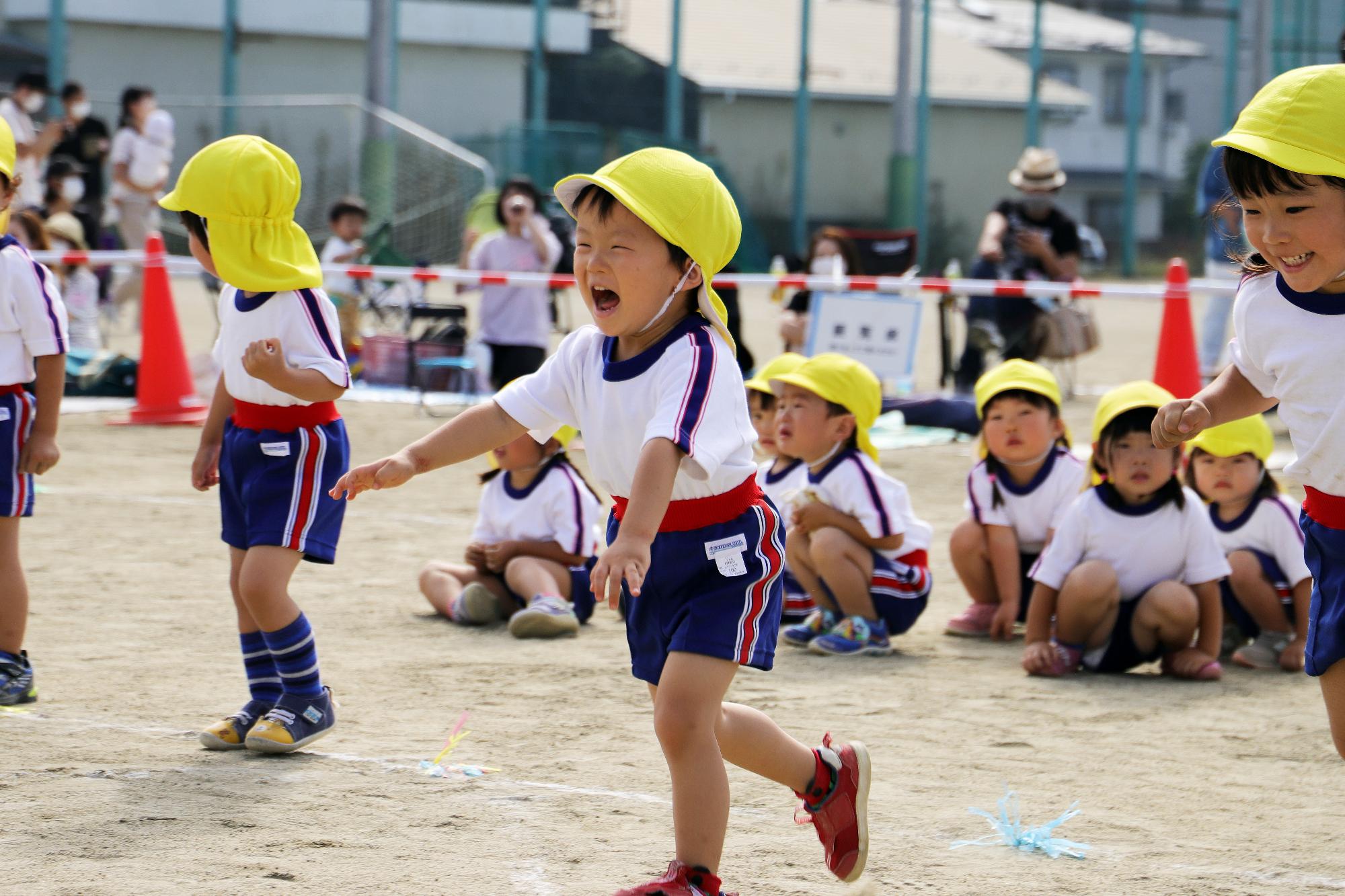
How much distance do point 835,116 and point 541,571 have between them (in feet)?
117

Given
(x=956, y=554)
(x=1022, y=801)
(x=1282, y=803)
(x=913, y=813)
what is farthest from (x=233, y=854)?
(x=956, y=554)

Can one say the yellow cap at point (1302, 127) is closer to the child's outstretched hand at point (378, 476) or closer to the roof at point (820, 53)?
the child's outstretched hand at point (378, 476)

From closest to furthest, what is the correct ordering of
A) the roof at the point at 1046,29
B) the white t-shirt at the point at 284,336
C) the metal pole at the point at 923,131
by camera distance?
the white t-shirt at the point at 284,336, the metal pole at the point at 923,131, the roof at the point at 1046,29

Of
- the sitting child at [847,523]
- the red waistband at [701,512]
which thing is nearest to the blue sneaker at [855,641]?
the sitting child at [847,523]

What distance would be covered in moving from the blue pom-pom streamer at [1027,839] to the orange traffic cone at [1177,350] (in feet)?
21.6

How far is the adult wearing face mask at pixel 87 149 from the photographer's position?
18.0 meters

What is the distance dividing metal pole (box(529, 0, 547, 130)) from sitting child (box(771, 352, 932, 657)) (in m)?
29.0

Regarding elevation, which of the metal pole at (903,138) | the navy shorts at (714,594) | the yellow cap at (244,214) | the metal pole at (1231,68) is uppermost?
the metal pole at (1231,68)

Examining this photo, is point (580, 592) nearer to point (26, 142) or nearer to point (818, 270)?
point (818, 270)

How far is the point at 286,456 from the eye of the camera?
4.76 m

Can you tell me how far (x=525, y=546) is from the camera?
21.4ft

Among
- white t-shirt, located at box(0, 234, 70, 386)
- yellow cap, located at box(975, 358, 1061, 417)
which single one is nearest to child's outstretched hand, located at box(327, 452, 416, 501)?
white t-shirt, located at box(0, 234, 70, 386)

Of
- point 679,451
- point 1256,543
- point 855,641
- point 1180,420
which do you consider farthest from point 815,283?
point 679,451

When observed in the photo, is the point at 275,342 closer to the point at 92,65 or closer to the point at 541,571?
the point at 541,571
